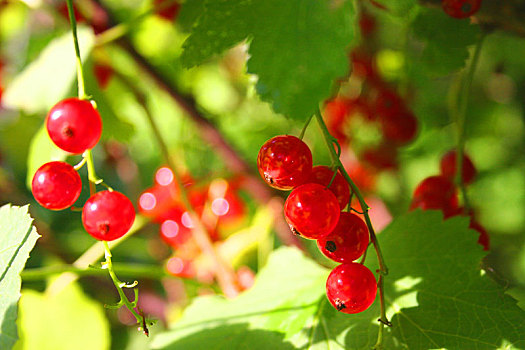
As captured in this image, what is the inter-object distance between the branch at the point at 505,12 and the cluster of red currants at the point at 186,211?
750 millimetres

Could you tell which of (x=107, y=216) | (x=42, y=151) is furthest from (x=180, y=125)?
(x=107, y=216)

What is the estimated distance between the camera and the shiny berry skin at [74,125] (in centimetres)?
53

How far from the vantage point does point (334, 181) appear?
576 millimetres

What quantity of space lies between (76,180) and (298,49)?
298 millimetres

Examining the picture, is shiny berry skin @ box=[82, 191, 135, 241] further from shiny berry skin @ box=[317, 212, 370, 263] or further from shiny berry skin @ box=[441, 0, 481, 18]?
shiny berry skin @ box=[441, 0, 481, 18]

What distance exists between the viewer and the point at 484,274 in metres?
0.63

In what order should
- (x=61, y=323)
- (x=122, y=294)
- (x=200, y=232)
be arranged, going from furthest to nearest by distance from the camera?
1. (x=61, y=323)
2. (x=200, y=232)
3. (x=122, y=294)

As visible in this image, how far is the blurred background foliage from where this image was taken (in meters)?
1.05

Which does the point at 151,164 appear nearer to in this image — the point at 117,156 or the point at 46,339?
the point at 117,156

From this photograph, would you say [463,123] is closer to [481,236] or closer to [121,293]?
[481,236]

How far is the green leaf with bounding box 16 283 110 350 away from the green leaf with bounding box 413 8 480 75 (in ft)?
3.00

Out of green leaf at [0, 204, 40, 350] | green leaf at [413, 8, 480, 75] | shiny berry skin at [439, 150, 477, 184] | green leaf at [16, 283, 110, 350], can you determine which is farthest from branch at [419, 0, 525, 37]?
green leaf at [16, 283, 110, 350]

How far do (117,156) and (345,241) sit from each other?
3.88 ft

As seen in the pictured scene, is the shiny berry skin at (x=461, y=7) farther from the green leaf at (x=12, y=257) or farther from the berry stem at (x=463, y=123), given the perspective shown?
the green leaf at (x=12, y=257)
